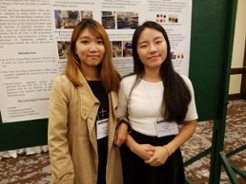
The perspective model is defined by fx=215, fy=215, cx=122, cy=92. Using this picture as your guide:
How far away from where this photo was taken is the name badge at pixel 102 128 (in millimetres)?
1186

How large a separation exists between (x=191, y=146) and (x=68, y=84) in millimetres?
2347

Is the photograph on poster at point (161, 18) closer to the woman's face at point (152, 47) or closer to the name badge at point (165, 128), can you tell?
the woman's face at point (152, 47)

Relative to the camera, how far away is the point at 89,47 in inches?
42.9

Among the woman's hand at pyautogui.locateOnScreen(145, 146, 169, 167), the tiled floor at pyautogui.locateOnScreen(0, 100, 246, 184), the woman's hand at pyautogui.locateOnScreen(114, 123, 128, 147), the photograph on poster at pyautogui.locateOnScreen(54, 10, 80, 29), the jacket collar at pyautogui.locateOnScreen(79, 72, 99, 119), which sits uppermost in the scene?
the photograph on poster at pyautogui.locateOnScreen(54, 10, 80, 29)

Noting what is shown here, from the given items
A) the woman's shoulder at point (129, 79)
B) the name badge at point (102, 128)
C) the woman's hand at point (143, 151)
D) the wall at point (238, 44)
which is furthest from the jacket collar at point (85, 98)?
the wall at point (238, 44)

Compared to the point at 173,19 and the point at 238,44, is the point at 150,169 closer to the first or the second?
the point at 173,19

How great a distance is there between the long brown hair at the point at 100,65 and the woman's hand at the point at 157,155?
39 cm

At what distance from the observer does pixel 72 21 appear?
4.13 ft

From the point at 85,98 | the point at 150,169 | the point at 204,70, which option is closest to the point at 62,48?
the point at 85,98

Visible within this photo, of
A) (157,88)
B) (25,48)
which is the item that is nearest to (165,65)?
(157,88)

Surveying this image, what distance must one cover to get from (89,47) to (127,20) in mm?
419

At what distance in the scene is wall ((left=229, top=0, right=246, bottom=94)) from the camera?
465 cm

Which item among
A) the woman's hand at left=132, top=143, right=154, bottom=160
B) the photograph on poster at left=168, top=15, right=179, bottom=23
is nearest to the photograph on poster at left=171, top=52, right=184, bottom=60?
the photograph on poster at left=168, top=15, right=179, bottom=23

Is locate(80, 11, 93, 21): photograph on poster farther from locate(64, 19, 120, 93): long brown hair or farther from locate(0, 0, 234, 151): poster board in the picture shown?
locate(0, 0, 234, 151): poster board
